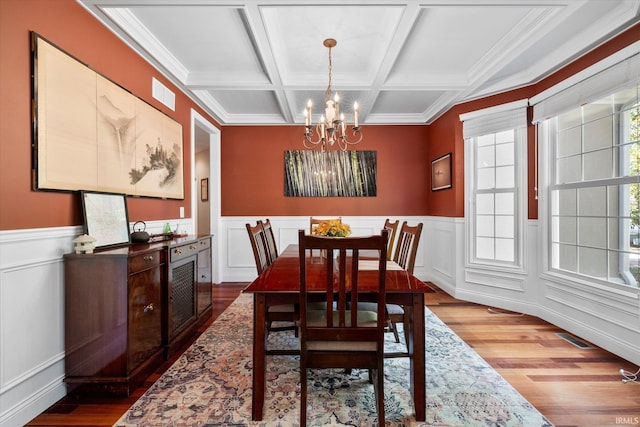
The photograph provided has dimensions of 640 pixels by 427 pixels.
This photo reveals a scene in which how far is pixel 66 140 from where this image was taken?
6.29 ft

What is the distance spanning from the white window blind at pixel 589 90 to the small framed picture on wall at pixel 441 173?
118 centimetres

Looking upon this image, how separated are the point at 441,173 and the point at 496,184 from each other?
2.79ft

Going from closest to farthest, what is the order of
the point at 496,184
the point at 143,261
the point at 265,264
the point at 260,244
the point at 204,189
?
the point at 143,261, the point at 260,244, the point at 265,264, the point at 496,184, the point at 204,189

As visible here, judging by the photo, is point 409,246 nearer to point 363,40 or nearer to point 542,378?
point 542,378

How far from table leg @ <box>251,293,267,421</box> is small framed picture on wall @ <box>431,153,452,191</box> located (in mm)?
3473

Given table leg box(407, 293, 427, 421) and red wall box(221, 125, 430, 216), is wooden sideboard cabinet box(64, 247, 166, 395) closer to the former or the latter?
table leg box(407, 293, 427, 421)

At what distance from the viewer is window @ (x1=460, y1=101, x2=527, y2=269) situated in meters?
3.52

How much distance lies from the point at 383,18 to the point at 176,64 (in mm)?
2109

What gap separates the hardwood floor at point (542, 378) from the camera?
1.72 metres

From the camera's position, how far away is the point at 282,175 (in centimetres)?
497

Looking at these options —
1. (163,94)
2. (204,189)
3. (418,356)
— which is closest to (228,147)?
(163,94)

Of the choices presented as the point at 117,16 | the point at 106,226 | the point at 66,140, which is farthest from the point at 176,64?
the point at 106,226

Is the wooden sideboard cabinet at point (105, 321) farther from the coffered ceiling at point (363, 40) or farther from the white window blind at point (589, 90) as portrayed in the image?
the white window blind at point (589, 90)

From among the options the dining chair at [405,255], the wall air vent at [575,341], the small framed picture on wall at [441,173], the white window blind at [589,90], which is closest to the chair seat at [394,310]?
the dining chair at [405,255]
